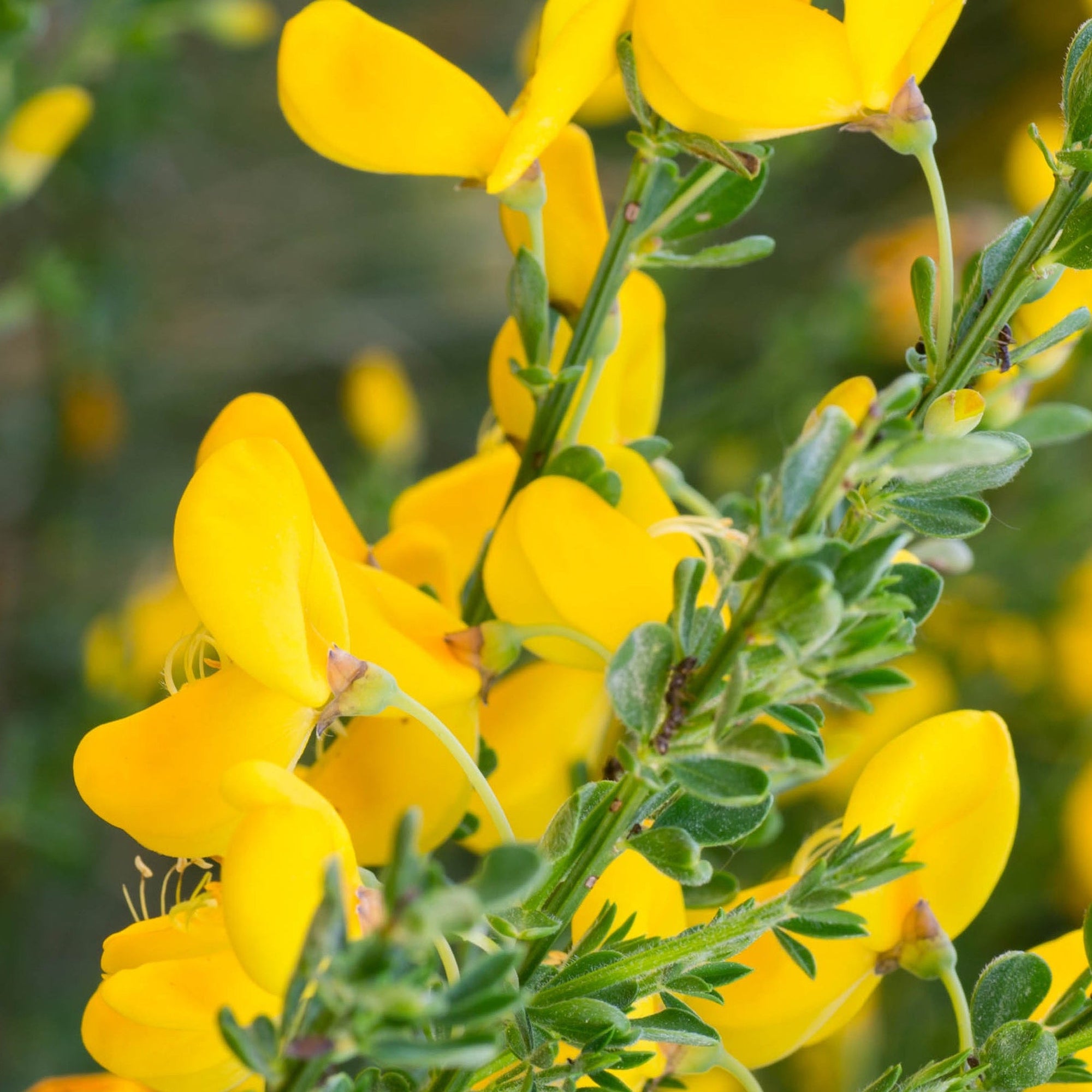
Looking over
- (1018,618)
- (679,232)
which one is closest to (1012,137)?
(1018,618)

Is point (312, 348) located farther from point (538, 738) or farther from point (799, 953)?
point (799, 953)

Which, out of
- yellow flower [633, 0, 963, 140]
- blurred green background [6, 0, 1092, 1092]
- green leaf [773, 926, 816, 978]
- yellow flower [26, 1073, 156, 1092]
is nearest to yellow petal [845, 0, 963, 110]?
yellow flower [633, 0, 963, 140]

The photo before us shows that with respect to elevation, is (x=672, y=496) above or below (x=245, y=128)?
above

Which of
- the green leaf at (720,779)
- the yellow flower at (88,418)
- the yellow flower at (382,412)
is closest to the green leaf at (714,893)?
the green leaf at (720,779)

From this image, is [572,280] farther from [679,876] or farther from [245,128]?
[245,128]

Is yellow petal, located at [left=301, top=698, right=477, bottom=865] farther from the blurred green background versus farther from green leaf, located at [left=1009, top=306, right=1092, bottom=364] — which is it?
the blurred green background

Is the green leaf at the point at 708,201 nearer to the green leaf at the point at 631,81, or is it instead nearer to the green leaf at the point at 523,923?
the green leaf at the point at 631,81

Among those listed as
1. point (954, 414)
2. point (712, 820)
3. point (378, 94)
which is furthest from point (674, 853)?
point (378, 94)
